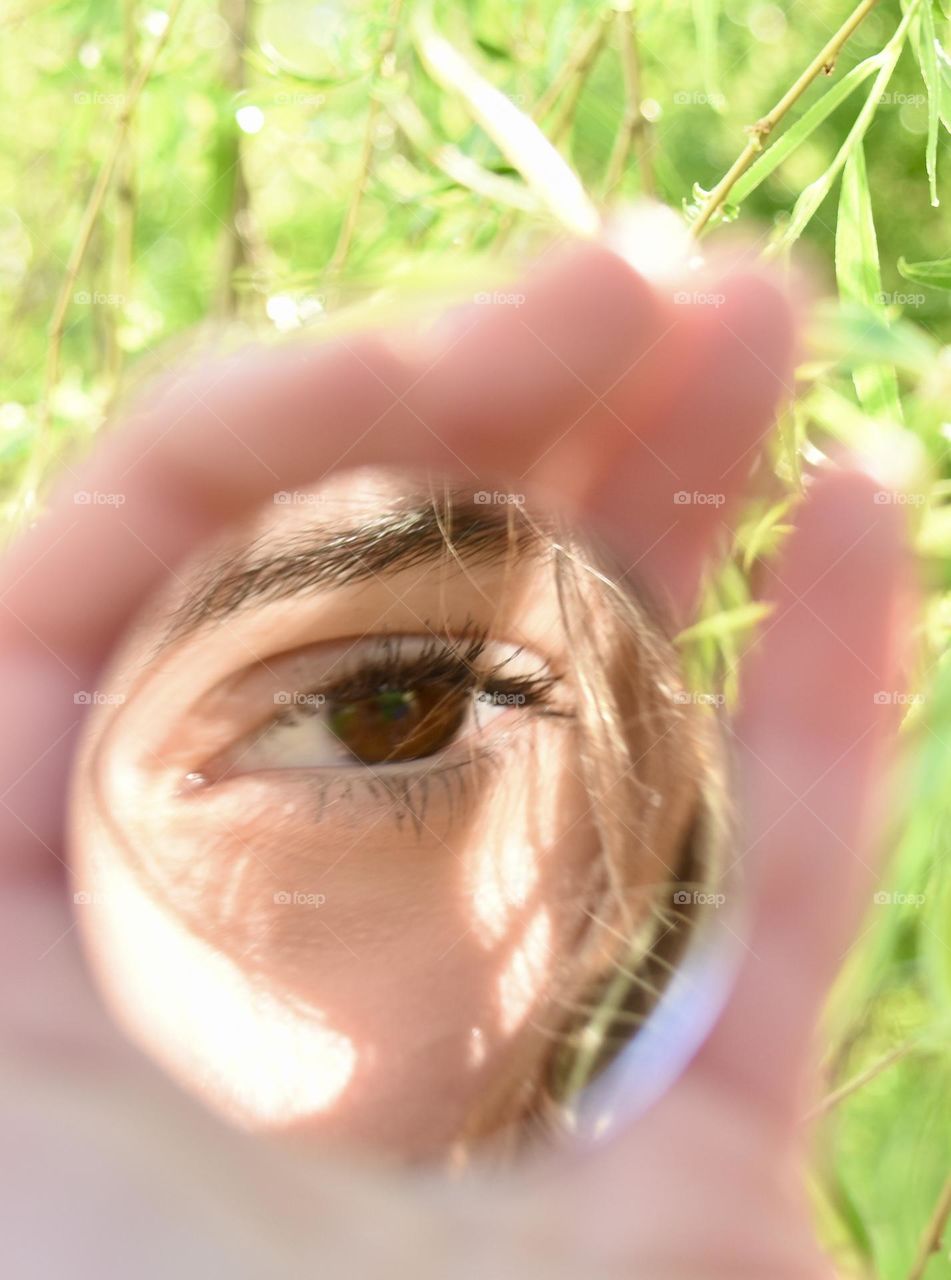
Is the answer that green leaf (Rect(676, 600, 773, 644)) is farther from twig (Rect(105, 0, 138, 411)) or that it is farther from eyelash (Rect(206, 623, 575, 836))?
twig (Rect(105, 0, 138, 411))

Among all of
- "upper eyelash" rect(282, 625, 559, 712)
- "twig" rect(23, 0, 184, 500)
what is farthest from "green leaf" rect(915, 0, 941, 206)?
"twig" rect(23, 0, 184, 500)

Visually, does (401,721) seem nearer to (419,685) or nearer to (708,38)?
(419,685)

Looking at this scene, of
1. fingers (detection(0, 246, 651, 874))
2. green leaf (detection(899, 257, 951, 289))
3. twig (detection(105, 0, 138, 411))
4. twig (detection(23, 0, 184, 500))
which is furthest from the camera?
twig (detection(105, 0, 138, 411))

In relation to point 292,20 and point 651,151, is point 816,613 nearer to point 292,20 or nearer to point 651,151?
point 651,151

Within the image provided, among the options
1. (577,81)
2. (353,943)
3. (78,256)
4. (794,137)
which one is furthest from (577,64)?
(353,943)

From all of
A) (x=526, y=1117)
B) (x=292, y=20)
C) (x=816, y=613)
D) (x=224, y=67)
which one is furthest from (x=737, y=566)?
(x=292, y=20)

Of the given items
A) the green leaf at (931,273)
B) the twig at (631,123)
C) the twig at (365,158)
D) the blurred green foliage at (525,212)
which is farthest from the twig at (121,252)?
the green leaf at (931,273)

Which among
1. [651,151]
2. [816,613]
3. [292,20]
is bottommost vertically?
[816,613]
